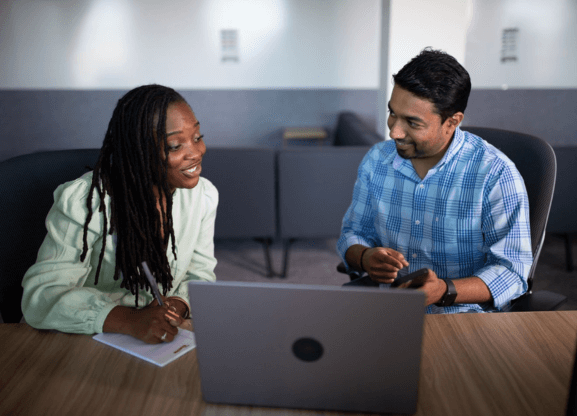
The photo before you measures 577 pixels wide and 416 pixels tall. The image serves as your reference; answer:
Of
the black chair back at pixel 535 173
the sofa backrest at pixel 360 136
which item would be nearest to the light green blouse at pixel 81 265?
the black chair back at pixel 535 173

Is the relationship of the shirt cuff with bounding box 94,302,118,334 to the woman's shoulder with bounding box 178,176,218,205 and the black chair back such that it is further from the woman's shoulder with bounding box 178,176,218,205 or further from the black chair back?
the black chair back

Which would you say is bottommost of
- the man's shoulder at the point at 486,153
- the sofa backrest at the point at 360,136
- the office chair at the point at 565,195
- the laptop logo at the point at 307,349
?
the office chair at the point at 565,195

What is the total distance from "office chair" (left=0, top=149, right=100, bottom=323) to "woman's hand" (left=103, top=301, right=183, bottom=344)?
0.34m

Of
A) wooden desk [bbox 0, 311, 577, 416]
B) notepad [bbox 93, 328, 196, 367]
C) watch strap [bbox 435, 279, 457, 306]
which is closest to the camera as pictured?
wooden desk [bbox 0, 311, 577, 416]

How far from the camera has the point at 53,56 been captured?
501 cm

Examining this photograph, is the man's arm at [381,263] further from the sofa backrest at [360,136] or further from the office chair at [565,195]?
the office chair at [565,195]

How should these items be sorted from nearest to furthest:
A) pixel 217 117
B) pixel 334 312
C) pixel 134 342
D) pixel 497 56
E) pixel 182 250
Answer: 1. pixel 334 312
2. pixel 134 342
3. pixel 182 250
4. pixel 497 56
5. pixel 217 117

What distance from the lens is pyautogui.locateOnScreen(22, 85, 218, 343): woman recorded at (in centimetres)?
92

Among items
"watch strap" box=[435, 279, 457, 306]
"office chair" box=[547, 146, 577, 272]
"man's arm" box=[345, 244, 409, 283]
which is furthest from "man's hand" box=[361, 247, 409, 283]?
"office chair" box=[547, 146, 577, 272]

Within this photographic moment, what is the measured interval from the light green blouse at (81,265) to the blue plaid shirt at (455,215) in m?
0.48

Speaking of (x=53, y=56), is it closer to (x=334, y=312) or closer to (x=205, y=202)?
(x=205, y=202)

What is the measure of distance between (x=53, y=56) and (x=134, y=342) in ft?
16.7

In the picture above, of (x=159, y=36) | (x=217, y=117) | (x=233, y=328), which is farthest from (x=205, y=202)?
(x=159, y=36)

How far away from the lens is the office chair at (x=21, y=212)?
1.07m
